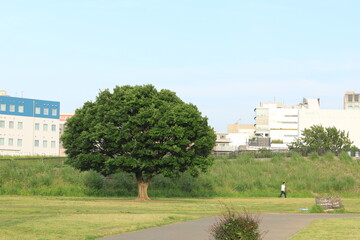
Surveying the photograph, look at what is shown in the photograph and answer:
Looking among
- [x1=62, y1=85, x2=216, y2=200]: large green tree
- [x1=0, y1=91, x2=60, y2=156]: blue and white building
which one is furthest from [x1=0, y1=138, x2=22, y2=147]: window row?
[x1=62, y1=85, x2=216, y2=200]: large green tree

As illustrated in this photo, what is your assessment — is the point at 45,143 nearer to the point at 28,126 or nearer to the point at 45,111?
the point at 28,126

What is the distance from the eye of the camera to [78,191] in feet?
211

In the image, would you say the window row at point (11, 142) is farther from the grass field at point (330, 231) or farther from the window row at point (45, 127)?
the grass field at point (330, 231)

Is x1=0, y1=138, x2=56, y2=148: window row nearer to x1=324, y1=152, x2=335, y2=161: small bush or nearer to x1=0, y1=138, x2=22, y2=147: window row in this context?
x1=0, y1=138, x2=22, y2=147: window row

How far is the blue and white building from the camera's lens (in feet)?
475

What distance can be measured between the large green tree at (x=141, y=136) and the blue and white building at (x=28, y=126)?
9189 centimetres

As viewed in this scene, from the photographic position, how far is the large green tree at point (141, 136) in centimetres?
5341

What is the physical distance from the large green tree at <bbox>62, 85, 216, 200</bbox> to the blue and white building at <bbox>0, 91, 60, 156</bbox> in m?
91.9

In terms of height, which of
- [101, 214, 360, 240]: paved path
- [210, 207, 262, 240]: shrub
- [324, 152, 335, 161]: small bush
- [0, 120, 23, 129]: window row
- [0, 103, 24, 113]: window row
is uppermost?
[0, 103, 24, 113]: window row

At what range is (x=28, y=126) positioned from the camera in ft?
491

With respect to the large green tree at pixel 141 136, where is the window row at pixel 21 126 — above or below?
above

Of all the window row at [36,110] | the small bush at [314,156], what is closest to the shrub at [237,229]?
the small bush at [314,156]

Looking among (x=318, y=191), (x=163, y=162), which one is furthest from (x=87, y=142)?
(x=318, y=191)

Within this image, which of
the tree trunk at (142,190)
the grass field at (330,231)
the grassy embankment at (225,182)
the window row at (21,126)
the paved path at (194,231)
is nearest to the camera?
the paved path at (194,231)
